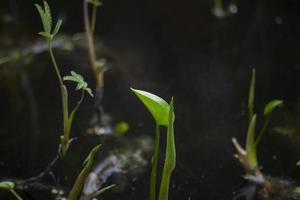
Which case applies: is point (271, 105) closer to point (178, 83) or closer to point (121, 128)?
point (121, 128)

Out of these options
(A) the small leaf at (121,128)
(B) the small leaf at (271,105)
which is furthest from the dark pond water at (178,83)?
(B) the small leaf at (271,105)

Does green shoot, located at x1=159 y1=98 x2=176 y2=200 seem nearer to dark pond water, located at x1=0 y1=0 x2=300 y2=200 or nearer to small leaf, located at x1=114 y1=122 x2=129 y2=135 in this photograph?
dark pond water, located at x1=0 y1=0 x2=300 y2=200

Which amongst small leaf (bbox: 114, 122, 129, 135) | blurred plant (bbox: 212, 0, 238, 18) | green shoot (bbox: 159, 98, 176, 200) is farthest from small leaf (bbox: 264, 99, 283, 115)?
blurred plant (bbox: 212, 0, 238, 18)

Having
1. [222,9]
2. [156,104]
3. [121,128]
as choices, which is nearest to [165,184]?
[156,104]

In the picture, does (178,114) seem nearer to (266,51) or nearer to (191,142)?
(191,142)

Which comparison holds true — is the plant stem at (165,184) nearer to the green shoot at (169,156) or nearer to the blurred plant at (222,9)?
the green shoot at (169,156)
